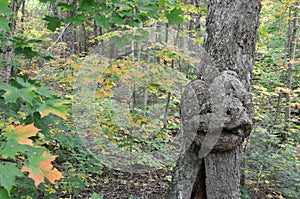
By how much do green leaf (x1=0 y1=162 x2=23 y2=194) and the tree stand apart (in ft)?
3.58

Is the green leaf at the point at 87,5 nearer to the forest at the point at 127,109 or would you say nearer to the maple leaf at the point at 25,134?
the forest at the point at 127,109

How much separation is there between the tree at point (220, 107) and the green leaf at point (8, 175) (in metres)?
1.09

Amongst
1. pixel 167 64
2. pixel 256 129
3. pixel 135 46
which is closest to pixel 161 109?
pixel 167 64

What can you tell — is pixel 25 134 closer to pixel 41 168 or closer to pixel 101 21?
pixel 41 168

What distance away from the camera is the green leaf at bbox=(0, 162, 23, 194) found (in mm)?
771

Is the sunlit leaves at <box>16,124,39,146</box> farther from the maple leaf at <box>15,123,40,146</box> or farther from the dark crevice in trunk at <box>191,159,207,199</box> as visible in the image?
the dark crevice in trunk at <box>191,159,207,199</box>

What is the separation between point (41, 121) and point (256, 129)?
359cm

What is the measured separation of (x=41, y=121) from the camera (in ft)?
4.71


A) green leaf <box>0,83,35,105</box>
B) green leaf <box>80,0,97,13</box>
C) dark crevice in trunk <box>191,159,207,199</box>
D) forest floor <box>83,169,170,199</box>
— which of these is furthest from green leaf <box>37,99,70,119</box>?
forest floor <box>83,169,170,199</box>

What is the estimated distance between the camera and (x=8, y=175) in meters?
0.80

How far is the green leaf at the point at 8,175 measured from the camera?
0.77 m

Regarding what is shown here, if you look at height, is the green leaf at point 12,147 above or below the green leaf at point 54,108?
below

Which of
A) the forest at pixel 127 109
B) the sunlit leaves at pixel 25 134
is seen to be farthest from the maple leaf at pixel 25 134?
the forest at pixel 127 109

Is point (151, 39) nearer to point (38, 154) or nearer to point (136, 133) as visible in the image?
point (136, 133)
